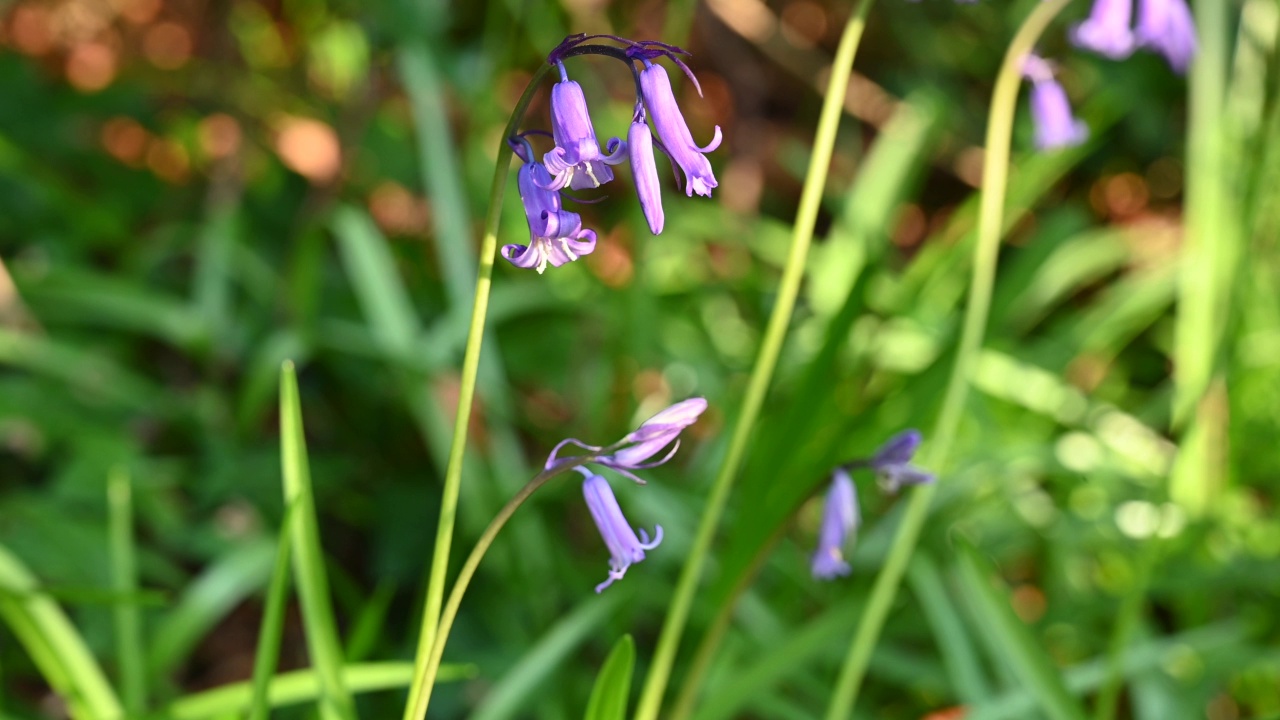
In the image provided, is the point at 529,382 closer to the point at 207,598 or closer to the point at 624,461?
the point at 207,598

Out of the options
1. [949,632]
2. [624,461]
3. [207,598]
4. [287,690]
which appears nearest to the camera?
[624,461]

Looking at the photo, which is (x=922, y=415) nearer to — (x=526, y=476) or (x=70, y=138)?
(x=526, y=476)

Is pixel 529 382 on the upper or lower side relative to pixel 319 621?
upper

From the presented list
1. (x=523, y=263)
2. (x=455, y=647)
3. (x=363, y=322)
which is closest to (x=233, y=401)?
(x=363, y=322)

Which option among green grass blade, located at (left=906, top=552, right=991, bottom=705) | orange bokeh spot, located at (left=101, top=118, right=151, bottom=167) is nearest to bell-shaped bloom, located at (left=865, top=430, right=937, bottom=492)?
green grass blade, located at (left=906, top=552, right=991, bottom=705)

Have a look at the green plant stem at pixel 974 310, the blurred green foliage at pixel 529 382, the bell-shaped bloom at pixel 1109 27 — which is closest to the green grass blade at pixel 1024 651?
the blurred green foliage at pixel 529 382

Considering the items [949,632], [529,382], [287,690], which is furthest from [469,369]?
[529,382]
